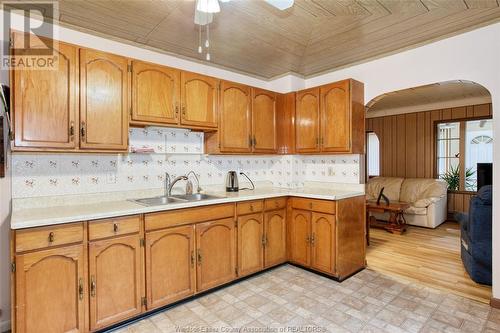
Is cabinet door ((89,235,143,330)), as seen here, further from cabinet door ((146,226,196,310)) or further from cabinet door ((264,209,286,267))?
cabinet door ((264,209,286,267))

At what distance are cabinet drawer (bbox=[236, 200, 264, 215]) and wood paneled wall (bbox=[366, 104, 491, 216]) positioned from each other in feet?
14.9

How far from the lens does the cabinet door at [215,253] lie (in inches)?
99.4

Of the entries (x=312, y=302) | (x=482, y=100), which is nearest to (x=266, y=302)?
(x=312, y=302)

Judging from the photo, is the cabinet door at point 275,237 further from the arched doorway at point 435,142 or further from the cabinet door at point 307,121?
the arched doorway at point 435,142

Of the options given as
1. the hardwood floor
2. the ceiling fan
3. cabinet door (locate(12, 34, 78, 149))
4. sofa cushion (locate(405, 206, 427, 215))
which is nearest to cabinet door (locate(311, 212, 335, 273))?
the hardwood floor

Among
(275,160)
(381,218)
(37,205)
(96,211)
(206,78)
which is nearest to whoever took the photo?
(96,211)

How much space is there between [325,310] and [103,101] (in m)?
2.58

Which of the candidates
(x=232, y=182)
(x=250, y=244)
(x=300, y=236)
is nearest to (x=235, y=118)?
(x=232, y=182)

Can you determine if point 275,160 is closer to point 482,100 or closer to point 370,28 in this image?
point 370,28

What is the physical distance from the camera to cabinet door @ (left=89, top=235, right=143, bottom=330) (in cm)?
195

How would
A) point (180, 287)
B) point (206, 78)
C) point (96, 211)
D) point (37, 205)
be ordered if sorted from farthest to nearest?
1. point (206, 78)
2. point (180, 287)
3. point (37, 205)
4. point (96, 211)

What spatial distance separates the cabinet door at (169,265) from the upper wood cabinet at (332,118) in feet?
6.12

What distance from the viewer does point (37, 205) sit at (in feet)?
7.14

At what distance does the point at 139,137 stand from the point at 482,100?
6.12 metres
